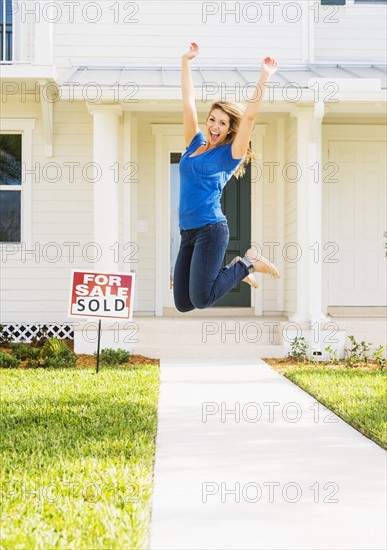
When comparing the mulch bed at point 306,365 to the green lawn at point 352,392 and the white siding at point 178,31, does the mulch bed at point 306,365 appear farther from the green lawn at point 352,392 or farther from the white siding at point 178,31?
the white siding at point 178,31

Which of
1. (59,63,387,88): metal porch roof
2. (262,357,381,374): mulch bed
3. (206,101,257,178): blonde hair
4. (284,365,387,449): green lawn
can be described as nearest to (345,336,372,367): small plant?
(262,357,381,374): mulch bed

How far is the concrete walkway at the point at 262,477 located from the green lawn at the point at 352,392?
0.10 metres

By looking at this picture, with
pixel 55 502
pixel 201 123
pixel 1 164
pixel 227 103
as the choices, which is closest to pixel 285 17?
pixel 201 123

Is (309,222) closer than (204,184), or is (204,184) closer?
(204,184)

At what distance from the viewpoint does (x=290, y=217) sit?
425 inches

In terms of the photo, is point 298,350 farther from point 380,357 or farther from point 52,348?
point 52,348

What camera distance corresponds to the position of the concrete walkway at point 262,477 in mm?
3301

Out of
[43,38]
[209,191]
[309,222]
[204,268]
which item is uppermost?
[43,38]

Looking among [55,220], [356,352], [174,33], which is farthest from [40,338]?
[174,33]

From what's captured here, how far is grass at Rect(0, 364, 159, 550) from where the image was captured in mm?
3281

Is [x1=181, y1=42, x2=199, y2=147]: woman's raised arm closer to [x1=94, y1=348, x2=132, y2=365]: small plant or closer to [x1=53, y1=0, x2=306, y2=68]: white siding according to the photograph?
[x1=94, y1=348, x2=132, y2=365]: small plant

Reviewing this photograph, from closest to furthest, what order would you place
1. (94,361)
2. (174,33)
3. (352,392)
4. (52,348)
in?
(352,392)
(52,348)
(94,361)
(174,33)

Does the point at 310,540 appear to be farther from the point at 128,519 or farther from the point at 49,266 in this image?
the point at 49,266

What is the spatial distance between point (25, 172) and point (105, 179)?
1.62 m
